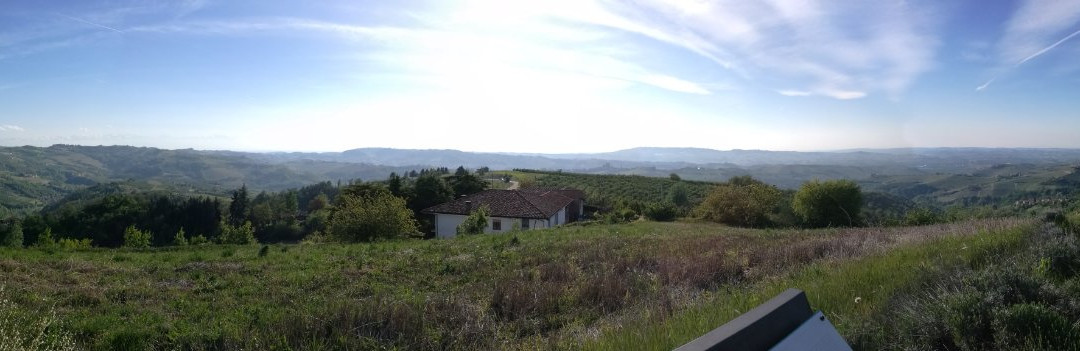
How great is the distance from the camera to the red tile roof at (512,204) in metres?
41.0

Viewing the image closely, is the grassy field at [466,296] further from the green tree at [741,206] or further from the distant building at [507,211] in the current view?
the green tree at [741,206]

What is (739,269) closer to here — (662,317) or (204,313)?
(662,317)

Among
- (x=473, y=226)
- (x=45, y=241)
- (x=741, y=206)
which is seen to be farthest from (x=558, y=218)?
(x=45, y=241)

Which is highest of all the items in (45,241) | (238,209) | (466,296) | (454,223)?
(466,296)

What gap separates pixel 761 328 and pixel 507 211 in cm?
3984

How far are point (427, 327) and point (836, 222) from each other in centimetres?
3792

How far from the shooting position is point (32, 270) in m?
10.4

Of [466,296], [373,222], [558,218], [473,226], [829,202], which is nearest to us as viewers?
[466,296]

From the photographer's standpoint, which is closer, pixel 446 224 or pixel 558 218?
pixel 446 224

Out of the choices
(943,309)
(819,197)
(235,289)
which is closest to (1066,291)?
(943,309)

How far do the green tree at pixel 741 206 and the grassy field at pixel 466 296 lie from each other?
31.5 m

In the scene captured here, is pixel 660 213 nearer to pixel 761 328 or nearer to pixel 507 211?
pixel 507 211

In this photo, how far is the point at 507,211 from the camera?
1638 inches

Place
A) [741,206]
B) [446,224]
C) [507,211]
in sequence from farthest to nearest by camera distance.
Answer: [446,224] < [507,211] < [741,206]
